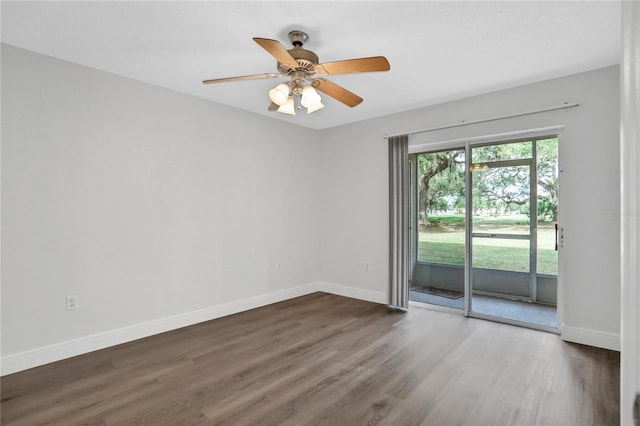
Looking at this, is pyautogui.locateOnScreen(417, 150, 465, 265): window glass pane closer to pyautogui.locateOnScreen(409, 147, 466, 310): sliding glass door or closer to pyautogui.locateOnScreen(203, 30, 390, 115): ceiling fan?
pyautogui.locateOnScreen(409, 147, 466, 310): sliding glass door

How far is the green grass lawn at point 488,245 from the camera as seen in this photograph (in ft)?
12.1

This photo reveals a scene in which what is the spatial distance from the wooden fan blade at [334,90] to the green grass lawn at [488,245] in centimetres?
227

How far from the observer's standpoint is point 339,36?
2.59 metres

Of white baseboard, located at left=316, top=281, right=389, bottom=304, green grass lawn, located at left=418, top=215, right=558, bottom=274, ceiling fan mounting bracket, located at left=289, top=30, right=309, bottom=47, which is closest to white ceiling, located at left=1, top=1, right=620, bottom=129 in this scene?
ceiling fan mounting bracket, located at left=289, top=30, right=309, bottom=47

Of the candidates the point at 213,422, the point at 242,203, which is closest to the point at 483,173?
the point at 242,203

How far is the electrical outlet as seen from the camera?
2.99 metres

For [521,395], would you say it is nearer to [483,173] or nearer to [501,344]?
[501,344]

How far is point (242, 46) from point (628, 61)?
2.71 m

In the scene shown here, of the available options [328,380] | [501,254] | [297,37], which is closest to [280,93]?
[297,37]

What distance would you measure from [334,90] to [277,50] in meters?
0.79

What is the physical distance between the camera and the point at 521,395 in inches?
93.4

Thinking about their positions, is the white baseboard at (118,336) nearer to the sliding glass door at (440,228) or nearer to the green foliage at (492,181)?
the sliding glass door at (440,228)

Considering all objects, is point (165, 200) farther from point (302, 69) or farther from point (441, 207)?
point (441, 207)

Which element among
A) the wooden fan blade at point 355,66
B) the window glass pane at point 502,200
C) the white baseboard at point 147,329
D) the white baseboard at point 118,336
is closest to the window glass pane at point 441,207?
the window glass pane at point 502,200
